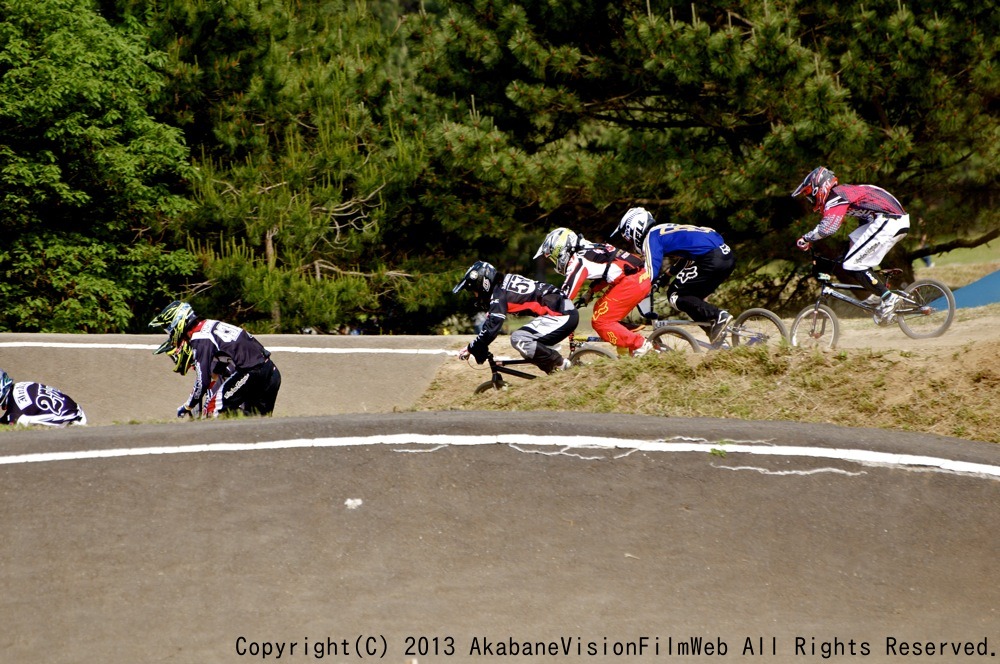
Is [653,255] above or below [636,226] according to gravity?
below

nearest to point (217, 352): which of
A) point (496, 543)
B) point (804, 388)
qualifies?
point (496, 543)

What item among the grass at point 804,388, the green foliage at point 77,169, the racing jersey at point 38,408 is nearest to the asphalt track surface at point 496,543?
the grass at point 804,388

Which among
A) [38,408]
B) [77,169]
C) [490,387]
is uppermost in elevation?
[77,169]

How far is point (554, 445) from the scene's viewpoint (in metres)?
6.62

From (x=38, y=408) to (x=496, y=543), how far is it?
5.91 meters

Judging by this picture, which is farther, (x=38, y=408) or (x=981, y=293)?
(x=981, y=293)

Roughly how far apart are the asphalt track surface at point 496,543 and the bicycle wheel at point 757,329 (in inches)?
163

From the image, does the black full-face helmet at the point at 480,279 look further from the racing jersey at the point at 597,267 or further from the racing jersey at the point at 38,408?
the racing jersey at the point at 38,408

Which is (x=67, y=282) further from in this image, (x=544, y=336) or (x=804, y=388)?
(x=804, y=388)

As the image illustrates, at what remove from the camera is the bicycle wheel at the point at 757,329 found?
10859mm

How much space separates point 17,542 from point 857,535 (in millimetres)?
4864

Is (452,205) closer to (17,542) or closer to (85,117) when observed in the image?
(85,117)

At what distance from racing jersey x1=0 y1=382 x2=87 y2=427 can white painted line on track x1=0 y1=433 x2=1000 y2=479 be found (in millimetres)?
3831

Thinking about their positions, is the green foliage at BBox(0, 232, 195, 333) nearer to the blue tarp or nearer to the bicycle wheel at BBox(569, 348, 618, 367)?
the bicycle wheel at BBox(569, 348, 618, 367)
